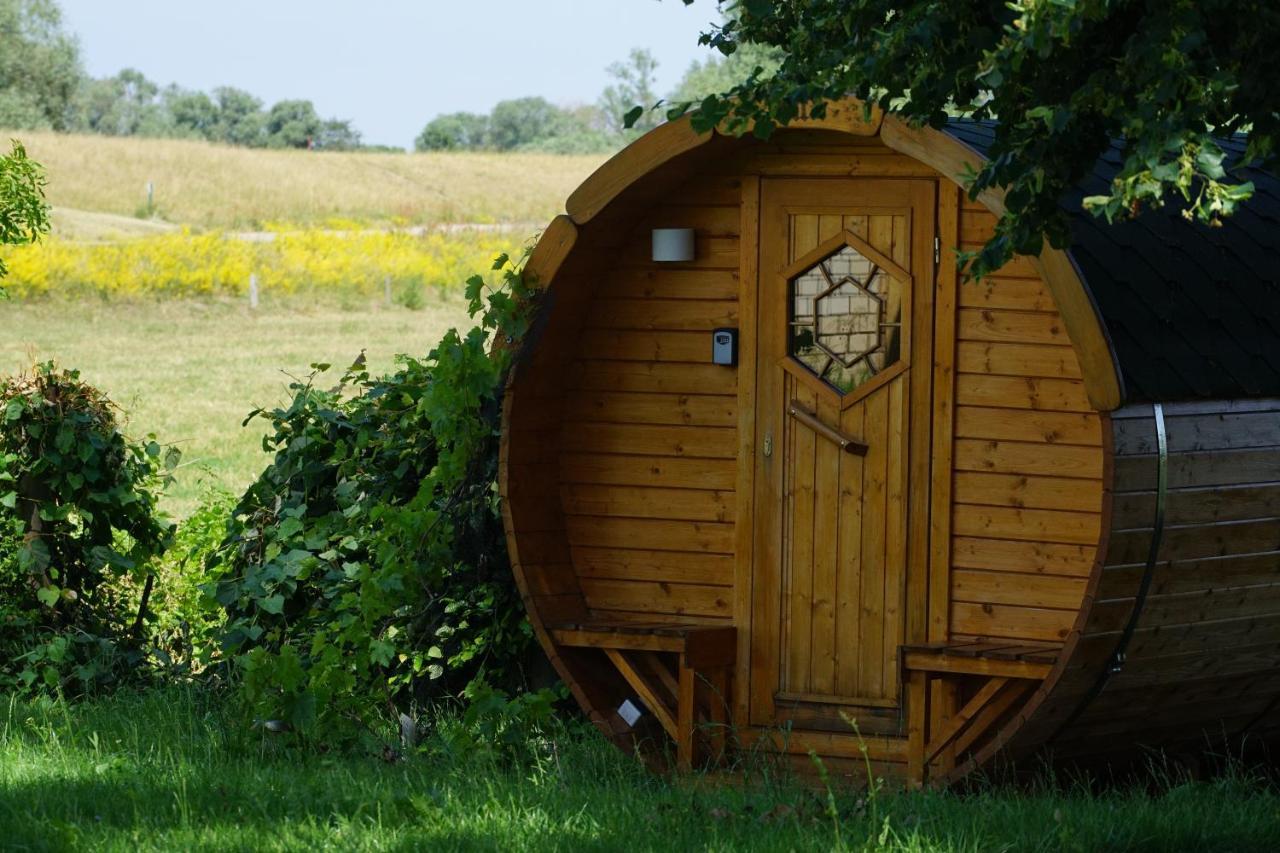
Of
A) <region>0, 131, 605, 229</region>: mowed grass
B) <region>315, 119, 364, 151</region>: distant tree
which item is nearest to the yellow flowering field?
<region>0, 131, 605, 229</region>: mowed grass

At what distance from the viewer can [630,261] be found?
25.3 feet

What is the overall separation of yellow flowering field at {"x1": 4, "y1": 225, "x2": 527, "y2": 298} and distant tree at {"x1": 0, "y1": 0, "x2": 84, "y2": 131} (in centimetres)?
3876

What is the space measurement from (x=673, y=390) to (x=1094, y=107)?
3291 millimetres

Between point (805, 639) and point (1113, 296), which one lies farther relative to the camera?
point (805, 639)

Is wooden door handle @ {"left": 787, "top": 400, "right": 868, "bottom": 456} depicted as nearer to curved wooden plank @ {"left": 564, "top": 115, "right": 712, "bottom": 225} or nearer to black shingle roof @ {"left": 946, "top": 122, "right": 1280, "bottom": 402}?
curved wooden plank @ {"left": 564, "top": 115, "right": 712, "bottom": 225}

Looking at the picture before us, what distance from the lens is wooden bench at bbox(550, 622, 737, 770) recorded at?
724 centimetres

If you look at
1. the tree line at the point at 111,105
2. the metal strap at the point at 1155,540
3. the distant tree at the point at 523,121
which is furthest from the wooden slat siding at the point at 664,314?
the distant tree at the point at 523,121

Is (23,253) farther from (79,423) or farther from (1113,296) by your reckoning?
(1113,296)

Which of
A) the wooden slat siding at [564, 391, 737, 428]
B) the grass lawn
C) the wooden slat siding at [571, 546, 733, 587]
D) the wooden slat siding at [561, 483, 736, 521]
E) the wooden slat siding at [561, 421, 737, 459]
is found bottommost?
the grass lawn

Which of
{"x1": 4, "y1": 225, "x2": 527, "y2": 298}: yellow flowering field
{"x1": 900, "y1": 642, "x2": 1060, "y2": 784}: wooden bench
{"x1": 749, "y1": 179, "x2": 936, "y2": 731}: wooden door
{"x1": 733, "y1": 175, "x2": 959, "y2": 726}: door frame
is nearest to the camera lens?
{"x1": 900, "y1": 642, "x2": 1060, "y2": 784}: wooden bench

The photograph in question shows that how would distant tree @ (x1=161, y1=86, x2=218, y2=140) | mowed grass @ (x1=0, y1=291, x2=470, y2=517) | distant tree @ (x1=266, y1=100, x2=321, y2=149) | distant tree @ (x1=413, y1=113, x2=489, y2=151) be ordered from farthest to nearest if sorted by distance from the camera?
distant tree @ (x1=413, y1=113, x2=489, y2=151) → distant tree @ (x1=161, y1=86, x2=218, y2=140) → distant tree @ (x1=266, y1=100, x2=321, y2=149) → mowed grass @ (x1=0, y1=291, x2=470, y2=517)

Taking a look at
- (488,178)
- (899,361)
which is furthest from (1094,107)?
(488,178)

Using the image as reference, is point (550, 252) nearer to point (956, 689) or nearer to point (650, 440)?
point (650, 440)

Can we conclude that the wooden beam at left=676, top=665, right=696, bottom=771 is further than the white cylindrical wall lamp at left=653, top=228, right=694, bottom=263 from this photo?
No
